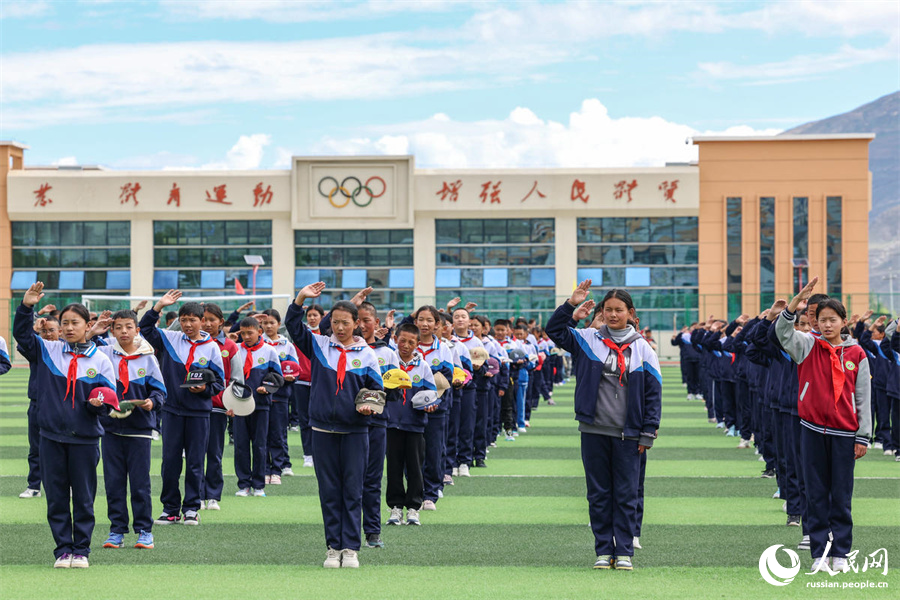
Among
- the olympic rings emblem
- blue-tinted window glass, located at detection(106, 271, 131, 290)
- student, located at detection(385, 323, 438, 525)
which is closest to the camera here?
student, located at detection(385, 323, 438, 525)

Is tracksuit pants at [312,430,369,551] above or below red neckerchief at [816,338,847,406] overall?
below

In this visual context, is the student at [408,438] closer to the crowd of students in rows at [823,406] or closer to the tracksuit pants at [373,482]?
the tracksuit pants at [373,482]

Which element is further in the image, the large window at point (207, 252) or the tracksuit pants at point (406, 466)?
the large window at point (207, 252)

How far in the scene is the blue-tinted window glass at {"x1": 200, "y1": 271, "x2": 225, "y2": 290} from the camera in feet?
175

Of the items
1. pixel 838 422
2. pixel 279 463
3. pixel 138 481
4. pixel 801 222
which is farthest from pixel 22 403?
pixel 801 222

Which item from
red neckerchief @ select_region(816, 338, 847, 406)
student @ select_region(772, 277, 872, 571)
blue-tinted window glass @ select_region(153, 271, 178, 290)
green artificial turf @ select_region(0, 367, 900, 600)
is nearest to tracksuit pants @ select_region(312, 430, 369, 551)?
green artificial turf @ select_region(0, 367, 900, 600)

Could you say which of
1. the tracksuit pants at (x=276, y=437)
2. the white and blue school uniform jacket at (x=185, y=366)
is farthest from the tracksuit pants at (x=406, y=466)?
the tracksuit pants at (x=276, y=437)

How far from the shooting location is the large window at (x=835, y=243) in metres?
53.6

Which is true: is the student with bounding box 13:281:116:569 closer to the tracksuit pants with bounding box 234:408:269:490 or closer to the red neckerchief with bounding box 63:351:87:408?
the red neckerchief with bounding box 63:351:87:408

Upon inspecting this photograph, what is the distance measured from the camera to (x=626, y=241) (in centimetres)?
5325

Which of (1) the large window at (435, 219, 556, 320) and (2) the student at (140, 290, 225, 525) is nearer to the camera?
(2) the student at (140, 290, 225, 525)

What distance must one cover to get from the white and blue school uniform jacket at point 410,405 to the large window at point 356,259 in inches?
1635

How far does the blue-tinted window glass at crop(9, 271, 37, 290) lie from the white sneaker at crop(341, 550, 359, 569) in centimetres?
4799

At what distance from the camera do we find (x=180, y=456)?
11055 millimetres
